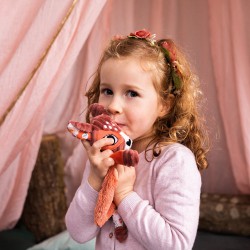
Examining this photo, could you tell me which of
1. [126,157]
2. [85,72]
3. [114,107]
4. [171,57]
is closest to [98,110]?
[114,107]

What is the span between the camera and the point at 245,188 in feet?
6.97

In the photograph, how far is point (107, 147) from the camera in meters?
1.06

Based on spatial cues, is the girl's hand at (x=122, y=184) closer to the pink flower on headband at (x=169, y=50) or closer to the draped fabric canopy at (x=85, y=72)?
the pink flower on headband at (x=169, y=50)

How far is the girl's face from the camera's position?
108cm

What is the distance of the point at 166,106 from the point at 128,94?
0.16 m

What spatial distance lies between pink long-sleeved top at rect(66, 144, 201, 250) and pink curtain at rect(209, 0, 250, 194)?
3.13 ft

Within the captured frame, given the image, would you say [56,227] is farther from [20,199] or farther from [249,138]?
[249,138]

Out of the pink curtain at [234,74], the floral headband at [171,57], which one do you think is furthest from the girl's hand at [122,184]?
the pink curtain at [234,74]

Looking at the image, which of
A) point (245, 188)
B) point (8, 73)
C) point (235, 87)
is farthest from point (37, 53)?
point (245, 188)

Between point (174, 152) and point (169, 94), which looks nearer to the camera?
point (174, 152)

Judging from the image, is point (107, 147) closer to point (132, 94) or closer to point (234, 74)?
point (132, 94)

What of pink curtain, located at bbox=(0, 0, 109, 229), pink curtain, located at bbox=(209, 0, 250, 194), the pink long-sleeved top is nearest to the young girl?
the pink long-sleeved top

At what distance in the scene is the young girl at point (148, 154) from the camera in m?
1.04

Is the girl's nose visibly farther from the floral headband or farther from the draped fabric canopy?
the draped fabric canopy
